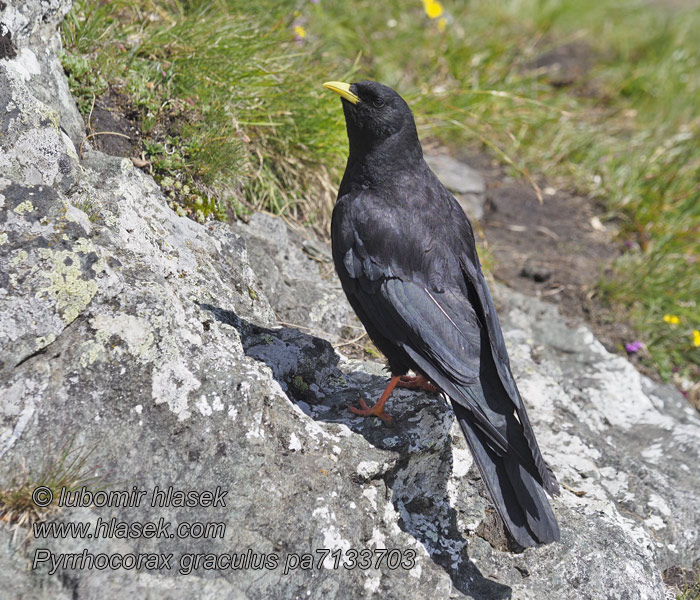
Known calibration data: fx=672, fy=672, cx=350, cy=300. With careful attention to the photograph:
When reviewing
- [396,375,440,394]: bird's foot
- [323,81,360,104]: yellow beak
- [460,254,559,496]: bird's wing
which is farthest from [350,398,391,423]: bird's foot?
[323,81,360,104]: yellow beak

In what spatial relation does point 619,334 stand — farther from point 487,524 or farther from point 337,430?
point 337,430

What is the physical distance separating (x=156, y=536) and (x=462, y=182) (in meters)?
4.34

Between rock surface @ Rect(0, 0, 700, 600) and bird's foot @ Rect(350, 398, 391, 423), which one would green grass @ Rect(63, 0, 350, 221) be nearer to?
rock surface @ Rect(0, 0, 700, 600)

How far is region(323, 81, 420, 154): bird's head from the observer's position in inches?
134

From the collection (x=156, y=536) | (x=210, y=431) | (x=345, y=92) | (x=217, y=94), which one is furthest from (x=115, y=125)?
(x=156, y=536)

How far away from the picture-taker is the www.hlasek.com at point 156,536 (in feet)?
7.53

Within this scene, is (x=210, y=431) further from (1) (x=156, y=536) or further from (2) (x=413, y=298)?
(2) (x=413, y=298)

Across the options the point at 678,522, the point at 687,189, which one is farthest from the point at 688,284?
the point at 678,522

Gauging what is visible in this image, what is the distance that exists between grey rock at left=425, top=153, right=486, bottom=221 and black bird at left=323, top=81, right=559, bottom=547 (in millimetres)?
2349

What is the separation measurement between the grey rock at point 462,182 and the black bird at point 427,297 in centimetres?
235

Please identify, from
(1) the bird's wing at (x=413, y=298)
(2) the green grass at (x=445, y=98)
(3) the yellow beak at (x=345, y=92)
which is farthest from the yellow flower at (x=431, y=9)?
(1) the bird's wing at (x=413, y=298)

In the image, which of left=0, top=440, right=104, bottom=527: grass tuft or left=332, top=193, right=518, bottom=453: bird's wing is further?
left=332, top=193, right=518, bottom=453: bird's wing

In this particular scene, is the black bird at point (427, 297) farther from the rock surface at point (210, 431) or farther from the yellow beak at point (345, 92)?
the rock surface at point (210, 431)

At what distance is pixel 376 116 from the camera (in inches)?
134
